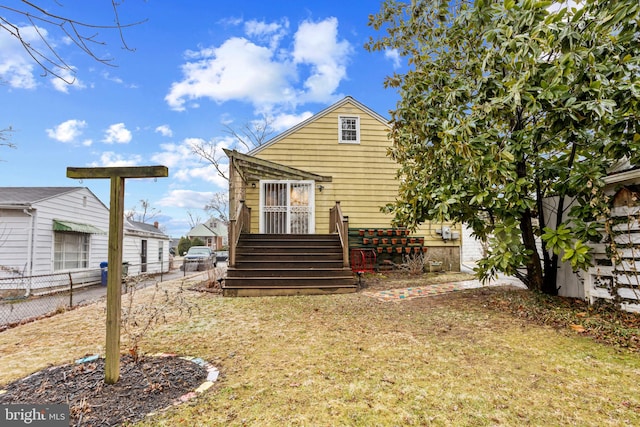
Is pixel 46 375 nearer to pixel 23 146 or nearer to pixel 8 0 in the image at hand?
pixel 8 0

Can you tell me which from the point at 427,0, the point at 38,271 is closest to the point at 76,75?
the point at 427,0

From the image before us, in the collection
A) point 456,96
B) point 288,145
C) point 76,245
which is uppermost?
point 288,145

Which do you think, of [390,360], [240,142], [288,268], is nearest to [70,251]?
[288,268]

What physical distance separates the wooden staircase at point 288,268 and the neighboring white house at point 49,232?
6.52 meters

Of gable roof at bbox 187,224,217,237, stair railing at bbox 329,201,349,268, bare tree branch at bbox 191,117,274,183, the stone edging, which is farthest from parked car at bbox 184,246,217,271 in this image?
gable roof at bbox 187,224,217,237

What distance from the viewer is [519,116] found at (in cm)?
539

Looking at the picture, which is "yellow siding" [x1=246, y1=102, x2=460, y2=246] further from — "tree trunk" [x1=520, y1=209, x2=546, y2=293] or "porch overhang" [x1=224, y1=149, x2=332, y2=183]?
"tree trunk" [x1=520, y1=209, x2=546, y2=293]

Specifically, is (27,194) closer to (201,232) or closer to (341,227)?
(341,227)

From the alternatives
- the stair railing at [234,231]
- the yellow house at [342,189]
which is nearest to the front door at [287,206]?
the yellow house at [342,189]

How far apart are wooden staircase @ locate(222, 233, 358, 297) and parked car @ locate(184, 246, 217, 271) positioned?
9369mm

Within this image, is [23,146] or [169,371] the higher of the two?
[23,146]

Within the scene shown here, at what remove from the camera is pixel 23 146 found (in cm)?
672

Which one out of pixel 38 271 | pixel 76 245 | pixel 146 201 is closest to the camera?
pixel 38 271

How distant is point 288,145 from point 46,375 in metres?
9.22
